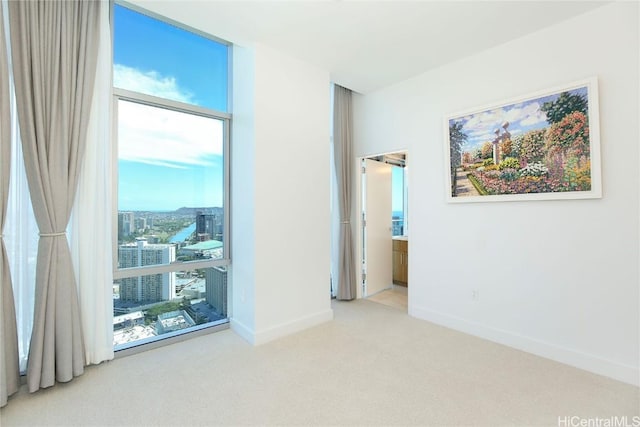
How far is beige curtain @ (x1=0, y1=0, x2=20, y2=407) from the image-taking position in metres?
1.80

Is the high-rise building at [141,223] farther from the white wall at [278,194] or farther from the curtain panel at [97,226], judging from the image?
the white wall at [278,194]

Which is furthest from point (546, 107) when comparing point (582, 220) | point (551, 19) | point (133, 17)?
point (133, 17)

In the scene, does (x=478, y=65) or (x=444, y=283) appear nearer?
(x=478, y=65)

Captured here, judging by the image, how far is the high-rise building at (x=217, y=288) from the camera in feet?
10.2

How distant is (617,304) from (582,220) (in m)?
0.65

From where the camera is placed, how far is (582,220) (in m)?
2.32

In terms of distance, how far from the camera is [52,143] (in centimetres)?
200

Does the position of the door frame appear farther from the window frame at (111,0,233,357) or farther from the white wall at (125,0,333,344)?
the window frame at (111,0,233,357)

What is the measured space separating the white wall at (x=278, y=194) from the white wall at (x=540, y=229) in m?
1.13

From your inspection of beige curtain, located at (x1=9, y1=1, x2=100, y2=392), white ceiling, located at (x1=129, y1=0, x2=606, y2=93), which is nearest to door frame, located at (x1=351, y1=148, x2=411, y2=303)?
white ceiling, located at (x1=129, y1=0, x2=606, y2=93)

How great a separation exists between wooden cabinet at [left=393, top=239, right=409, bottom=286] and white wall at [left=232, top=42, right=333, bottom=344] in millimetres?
1863

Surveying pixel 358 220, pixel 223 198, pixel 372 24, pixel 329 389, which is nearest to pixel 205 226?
pixel 223 198

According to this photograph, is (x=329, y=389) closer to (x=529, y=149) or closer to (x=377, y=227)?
(x=529, y=149)

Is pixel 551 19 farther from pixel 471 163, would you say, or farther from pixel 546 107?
pixel 471 163
